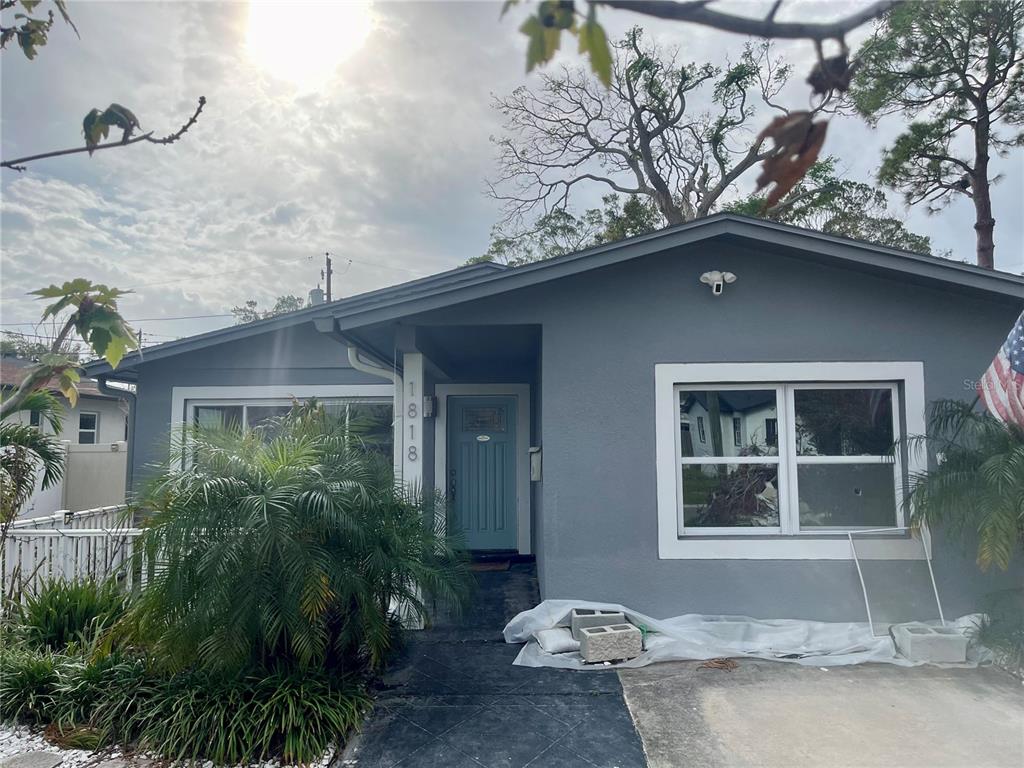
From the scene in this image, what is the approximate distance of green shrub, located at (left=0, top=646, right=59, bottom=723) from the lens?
4102mm

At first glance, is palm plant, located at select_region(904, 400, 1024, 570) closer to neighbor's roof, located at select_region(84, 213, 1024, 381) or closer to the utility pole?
neighbor's roof, located at select_region(84, 213, 1024, 381)

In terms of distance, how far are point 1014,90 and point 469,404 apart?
14.9 m

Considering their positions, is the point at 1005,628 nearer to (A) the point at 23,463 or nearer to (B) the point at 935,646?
(B) the point at 935,646

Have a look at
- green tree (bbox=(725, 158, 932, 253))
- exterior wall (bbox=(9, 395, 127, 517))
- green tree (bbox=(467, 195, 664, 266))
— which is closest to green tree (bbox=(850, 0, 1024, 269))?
green tree (bbox=(725, 158, 932, 253))

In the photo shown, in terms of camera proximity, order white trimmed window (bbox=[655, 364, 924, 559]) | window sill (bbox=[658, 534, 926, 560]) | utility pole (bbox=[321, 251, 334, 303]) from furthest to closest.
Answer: utility pole (bbox=[321, 251, 334, 303])
white trimmed window (bbox=[655, 364, 924, 559])
window sill (bbox=[658, 534, 926, 560])

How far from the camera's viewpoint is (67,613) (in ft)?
16.1

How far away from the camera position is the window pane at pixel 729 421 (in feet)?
18.2

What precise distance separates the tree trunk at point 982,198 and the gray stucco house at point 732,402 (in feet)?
41.5

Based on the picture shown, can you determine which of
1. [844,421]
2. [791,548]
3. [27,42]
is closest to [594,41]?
[27,42]

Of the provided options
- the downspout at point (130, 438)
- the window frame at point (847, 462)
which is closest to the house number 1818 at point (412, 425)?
the window frame at point (847, 462)

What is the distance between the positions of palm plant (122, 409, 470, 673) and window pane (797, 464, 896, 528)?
339cm

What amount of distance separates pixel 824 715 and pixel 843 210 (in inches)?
708

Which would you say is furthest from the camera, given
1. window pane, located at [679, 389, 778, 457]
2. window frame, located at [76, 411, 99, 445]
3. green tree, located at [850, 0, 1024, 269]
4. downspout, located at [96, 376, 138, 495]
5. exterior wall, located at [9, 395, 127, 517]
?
window frame, located at [76, 411, 99, 445]

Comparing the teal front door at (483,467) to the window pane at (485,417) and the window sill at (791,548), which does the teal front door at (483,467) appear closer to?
the window pane at (485,417)
